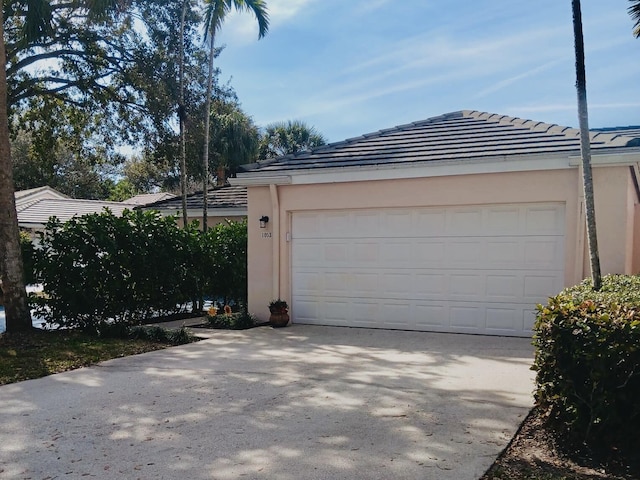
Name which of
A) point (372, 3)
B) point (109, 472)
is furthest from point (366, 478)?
point (372, 3)

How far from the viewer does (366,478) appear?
136 inches

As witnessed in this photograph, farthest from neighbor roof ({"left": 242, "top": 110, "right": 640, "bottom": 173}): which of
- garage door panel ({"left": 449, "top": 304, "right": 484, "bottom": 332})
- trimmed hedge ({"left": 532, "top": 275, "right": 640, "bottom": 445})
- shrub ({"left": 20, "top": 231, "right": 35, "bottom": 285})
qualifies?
trimmed hedge ({"left": 532, "top": 275, "right": 640, "bottom": 445})

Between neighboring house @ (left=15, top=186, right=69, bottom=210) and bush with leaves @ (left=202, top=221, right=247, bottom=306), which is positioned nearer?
bush with leaves @ (left=202, top=221, right=247, bottom=306)

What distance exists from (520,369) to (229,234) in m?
8.06

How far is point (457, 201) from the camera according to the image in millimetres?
9016

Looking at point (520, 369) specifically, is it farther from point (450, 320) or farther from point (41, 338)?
point (41, 338)

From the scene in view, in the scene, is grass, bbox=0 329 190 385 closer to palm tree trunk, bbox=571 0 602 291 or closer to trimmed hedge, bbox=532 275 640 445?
trimmed hedge, bbox=532 275 640 445

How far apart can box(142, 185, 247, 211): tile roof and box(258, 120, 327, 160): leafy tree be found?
6.45 metres

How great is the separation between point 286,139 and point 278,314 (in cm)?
1699

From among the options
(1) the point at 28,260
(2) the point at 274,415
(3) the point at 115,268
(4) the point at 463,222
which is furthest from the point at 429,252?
(1) the point at 28,260

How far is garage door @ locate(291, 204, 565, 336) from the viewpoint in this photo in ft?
28.1

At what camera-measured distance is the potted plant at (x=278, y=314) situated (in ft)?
32.8

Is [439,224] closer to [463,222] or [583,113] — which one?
[463,222]

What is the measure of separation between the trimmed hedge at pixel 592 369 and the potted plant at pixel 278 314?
21.2ft
